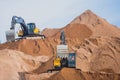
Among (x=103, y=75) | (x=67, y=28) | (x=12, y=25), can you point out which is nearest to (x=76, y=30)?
(x=67, y=28)

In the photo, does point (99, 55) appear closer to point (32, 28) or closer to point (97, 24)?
point (32, 28)

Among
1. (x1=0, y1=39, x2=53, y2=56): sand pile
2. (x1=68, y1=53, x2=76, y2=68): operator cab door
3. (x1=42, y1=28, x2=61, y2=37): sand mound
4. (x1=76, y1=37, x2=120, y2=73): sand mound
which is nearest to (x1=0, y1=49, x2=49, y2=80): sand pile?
(x1=0, y1=39, x2=53, y2=56): sand pile

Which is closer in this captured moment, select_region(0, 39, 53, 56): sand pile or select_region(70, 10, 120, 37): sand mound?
select_region(0, 39, 53, 56): sand pile

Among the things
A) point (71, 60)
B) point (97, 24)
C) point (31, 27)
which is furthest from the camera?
point (97, 24)

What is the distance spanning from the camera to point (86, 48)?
50.8 m

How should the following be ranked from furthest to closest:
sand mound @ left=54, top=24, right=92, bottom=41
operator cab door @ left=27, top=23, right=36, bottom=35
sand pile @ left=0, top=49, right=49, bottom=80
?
sand mound @ left=54, top=24, right=92, bottom=41
operator cab door @ left=27, top=23, right=36, bottom=35
sand pile @ left=0, top=49, right=49, bottom=80

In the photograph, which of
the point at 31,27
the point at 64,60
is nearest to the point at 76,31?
the point at 31,27

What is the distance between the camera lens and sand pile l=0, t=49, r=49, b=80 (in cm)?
4237

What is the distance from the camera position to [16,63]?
47.7m

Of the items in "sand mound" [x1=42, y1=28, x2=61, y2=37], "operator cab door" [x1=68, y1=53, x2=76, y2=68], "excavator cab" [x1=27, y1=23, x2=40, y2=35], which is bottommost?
"operator cab door" [x1=68, y1=53, x2=76, y2=68]

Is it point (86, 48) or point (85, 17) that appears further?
point (85, 17)

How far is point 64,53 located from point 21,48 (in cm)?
1833

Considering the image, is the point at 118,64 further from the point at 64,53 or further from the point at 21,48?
the point at 21,48

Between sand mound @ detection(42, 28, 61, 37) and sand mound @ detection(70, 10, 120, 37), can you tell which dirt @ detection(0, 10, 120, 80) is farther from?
sand mound @ detection(42, 28, 61, 37)
